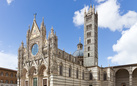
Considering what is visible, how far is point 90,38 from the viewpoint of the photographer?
43625 millimetres

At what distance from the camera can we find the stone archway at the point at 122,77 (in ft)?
144

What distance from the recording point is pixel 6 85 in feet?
144

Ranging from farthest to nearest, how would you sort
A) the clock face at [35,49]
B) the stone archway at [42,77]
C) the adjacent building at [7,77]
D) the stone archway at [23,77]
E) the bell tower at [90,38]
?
the adjacent building at [7,77] < the bell tower at [90,38] < the stone archway at [23,77] < the clock face at [35,49] < the stone archway at [42,77]

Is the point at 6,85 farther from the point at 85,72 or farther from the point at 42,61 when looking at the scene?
the point at 85,72

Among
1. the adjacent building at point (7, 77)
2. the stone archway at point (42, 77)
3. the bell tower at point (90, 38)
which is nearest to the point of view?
the stone archway at point (42, 77)

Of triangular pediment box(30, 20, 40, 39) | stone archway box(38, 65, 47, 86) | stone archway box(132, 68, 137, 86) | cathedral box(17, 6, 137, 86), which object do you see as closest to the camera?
cathedral box(17, 6, 137, 86)

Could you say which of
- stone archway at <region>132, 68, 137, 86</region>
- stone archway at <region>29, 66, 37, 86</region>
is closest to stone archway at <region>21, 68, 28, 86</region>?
stone archway at <region>29, 66, 37, 86</region>

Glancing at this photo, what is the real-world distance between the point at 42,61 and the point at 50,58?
2407mm

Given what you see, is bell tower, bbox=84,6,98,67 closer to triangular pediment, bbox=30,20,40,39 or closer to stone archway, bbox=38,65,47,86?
stone archway, bbox=38,65,47,86

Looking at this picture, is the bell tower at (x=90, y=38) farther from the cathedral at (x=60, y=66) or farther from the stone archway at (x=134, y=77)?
the stone archway at (x=134, y=77)

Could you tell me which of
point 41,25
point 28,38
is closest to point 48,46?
point 41,25

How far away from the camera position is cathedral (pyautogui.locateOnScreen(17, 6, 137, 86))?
2959 cm

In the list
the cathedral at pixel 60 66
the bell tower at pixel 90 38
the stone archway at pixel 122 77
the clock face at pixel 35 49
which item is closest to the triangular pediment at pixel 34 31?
the cathedral at pixel 60 66

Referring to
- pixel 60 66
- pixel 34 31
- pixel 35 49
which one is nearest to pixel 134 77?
pixel 60 66
